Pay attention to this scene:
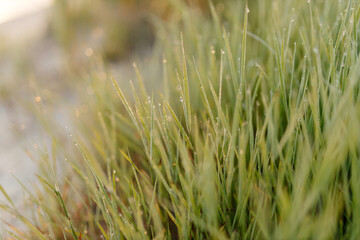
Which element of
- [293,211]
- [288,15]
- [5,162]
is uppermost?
[288,15]

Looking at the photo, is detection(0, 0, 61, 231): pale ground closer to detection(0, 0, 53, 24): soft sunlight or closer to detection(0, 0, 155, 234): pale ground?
detection(0, 0, 155, 234): pale ground

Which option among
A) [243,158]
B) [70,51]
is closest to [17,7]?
[70,51]

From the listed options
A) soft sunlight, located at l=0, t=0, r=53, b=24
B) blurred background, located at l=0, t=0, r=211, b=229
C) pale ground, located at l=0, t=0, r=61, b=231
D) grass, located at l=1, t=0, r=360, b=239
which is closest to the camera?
grass, located at l=1, t=0, r=360, b=239

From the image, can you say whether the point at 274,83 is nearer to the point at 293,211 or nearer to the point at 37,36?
the point at 293,211

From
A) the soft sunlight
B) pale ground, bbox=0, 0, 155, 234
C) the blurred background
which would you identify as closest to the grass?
pale ground, bbox=0, 0, 155, 234

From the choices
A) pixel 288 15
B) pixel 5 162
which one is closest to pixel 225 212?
pixel 288 15

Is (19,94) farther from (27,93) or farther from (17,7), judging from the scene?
(17,7)

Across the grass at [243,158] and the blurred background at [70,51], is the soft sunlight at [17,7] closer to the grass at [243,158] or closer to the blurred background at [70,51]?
the blurred background at [70,51]

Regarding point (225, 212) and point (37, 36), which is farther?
point (37, 36)
